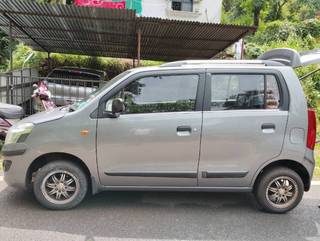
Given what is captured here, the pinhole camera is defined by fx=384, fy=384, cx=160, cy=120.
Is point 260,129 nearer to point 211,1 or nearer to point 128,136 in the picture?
point 128,136

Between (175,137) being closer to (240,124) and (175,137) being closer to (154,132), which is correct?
(154,132)

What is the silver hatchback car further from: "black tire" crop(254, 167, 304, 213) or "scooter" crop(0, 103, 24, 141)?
"scooter" crop(0, 103, 24, 141)

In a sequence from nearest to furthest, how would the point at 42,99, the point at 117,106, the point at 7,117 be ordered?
the point at 117,106
the point at 7,117
the point at 42,99

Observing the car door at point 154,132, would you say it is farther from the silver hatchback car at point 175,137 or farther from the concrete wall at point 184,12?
the concrete wall at point 184,12

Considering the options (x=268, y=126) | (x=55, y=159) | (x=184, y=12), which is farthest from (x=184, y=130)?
(x=184, y=12)

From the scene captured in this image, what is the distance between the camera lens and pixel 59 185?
184 inches

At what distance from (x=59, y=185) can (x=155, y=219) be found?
124 cm

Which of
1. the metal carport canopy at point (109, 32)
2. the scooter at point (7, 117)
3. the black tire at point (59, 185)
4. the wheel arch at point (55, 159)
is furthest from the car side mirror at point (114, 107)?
the metal carport canopy at point (109, 32)

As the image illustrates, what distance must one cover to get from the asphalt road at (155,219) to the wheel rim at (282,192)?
0.17 metres

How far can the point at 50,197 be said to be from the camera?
4.70 meters

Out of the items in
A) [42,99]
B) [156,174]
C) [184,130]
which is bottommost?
[156,174]

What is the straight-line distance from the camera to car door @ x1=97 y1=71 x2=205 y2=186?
4.58 metres

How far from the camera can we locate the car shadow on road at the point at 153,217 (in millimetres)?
4215

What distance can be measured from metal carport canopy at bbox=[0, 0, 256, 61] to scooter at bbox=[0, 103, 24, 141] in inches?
97.6
